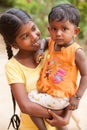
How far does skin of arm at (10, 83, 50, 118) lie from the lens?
281cm

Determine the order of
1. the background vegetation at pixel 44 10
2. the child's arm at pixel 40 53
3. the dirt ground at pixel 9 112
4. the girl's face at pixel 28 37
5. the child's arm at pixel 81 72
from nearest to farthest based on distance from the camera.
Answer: the child's arm at pixel 81 72 < the girl's face at pixel 28 37 < the child's arm at pixel 40 53 < the dirt ground at pixel 9 112 < the background vegetation at pixel 44 10

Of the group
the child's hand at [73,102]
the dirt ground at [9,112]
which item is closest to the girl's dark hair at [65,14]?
the child's hand at [73,102]

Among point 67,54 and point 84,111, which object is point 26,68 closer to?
point 67,54

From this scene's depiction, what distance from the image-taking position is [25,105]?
9.20 feet

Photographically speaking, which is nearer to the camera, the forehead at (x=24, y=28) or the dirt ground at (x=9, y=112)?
the forehead at (x=24, y=28)

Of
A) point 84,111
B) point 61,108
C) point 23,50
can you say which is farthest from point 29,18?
point 84,111

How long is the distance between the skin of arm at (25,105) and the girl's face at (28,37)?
10.8 inches

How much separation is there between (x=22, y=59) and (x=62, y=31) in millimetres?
399

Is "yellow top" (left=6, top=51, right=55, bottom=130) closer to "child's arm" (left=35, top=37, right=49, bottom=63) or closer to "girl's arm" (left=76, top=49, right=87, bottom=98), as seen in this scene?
"child's arm" (left=35, top=37, right=49, bottom=63)

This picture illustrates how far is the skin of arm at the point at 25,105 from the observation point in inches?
111

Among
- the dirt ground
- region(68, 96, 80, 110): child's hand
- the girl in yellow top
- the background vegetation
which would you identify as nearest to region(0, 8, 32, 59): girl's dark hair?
the girl in yellow top

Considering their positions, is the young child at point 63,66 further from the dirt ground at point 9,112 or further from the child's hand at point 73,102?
the dirt ground at point 9,112

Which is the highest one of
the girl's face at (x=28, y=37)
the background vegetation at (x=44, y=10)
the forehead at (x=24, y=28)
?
the forehead at (x=24, y=28)

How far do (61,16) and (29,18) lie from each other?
27cm
